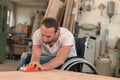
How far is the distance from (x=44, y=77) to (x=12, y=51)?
6.41m

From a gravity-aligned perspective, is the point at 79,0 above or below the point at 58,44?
above

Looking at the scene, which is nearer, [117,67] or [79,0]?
[117,67]

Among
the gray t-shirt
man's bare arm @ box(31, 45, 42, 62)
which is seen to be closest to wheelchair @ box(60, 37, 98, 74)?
the gray t-shirt

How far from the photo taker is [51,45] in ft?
8.46

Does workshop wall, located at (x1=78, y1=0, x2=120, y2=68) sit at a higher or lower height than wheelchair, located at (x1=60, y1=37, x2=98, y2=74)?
higher

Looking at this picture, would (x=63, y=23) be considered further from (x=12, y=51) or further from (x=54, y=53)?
(x=12, y=51)

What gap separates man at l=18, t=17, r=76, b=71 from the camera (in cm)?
225

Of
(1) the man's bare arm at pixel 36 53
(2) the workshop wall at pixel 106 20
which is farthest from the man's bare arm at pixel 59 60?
(2) the workshop wall at pixel 106 20

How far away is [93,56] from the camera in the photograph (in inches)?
202

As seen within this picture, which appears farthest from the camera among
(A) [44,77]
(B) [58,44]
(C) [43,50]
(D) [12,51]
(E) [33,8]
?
(E) [33,8]

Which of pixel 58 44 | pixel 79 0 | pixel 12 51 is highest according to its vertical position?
pixel 79 0

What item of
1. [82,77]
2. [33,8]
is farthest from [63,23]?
[33,8]

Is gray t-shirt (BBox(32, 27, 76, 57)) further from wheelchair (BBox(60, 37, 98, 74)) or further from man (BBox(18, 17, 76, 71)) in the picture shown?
wheelchair (BBox(60, 37, 98, 74))

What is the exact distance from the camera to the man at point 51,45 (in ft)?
7.38
